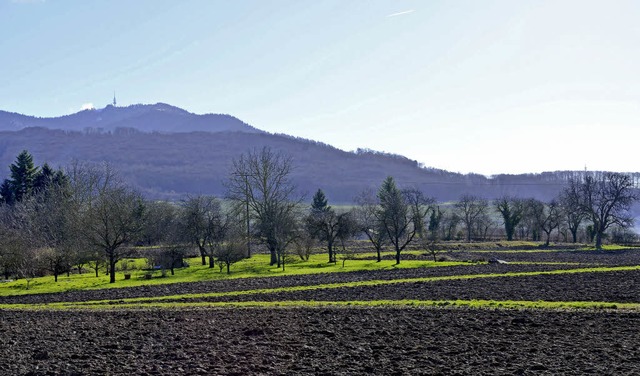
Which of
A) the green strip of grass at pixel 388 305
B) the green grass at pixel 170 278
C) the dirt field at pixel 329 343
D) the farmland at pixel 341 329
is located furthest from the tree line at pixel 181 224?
the dirt field at pixel 329 343

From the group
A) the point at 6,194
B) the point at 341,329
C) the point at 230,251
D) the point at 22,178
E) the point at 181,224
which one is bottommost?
the point at 341,329

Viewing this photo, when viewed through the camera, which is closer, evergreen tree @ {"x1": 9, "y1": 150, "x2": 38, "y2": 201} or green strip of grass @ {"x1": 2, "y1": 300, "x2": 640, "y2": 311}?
green strip of grass @ {"x1": 2, "y1": 300, "x2": 640, "y2": 311}

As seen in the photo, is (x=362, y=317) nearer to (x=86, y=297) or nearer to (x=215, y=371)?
(x=215, y=371)

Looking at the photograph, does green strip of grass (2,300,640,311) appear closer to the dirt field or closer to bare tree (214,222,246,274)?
the dirt field

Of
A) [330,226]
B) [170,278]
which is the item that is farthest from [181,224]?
[330,226]

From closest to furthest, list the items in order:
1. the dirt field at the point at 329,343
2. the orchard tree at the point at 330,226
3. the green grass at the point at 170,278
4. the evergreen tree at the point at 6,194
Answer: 1. the dirt field at the point at 329,343
2. the green grass at the point at 170,278
3. the orchard tree at the point at 330,226
4. the evergreen tree at the point at 6,194

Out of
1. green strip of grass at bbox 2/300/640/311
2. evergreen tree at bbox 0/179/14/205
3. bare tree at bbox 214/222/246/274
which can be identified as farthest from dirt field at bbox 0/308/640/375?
evergreen tree at bbox 0/179/14/205

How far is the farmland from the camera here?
14328 mm

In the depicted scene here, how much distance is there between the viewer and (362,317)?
2170 centimetres

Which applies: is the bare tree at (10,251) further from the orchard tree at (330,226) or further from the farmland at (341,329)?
the orchard tree at (330,226)

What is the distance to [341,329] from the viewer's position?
63.2 feet

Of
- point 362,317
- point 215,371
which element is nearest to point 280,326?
point 362,317

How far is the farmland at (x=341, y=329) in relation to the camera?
1433 centimetres

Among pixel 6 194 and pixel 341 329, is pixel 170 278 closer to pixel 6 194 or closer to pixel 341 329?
pixel 341 329
